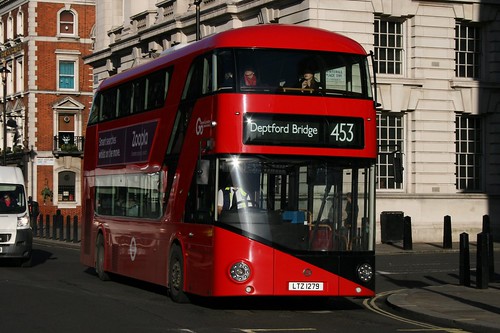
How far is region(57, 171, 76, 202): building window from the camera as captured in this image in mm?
73812

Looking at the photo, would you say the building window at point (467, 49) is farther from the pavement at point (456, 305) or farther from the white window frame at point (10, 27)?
the white window frame at point (10, 27)

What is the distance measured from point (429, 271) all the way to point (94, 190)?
7.99 meters

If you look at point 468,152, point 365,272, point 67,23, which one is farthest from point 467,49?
point 67,23

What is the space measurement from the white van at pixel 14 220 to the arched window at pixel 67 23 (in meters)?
50.0

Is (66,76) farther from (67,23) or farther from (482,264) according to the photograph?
(482,264)

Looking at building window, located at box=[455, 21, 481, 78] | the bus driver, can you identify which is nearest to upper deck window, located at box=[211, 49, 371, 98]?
the bus driver

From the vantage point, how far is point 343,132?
16469 mm

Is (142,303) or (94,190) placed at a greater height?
(94,190)

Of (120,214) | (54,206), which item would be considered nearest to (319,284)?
(120,214)

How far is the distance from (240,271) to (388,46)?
2262cm

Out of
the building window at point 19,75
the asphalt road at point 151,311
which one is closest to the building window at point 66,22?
the building window at point 19,75

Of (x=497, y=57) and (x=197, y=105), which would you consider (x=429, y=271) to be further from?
(x=497, y=57)

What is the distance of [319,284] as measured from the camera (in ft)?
52.9

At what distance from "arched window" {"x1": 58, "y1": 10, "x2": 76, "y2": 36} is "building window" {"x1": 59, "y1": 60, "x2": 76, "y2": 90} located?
6.68ft
